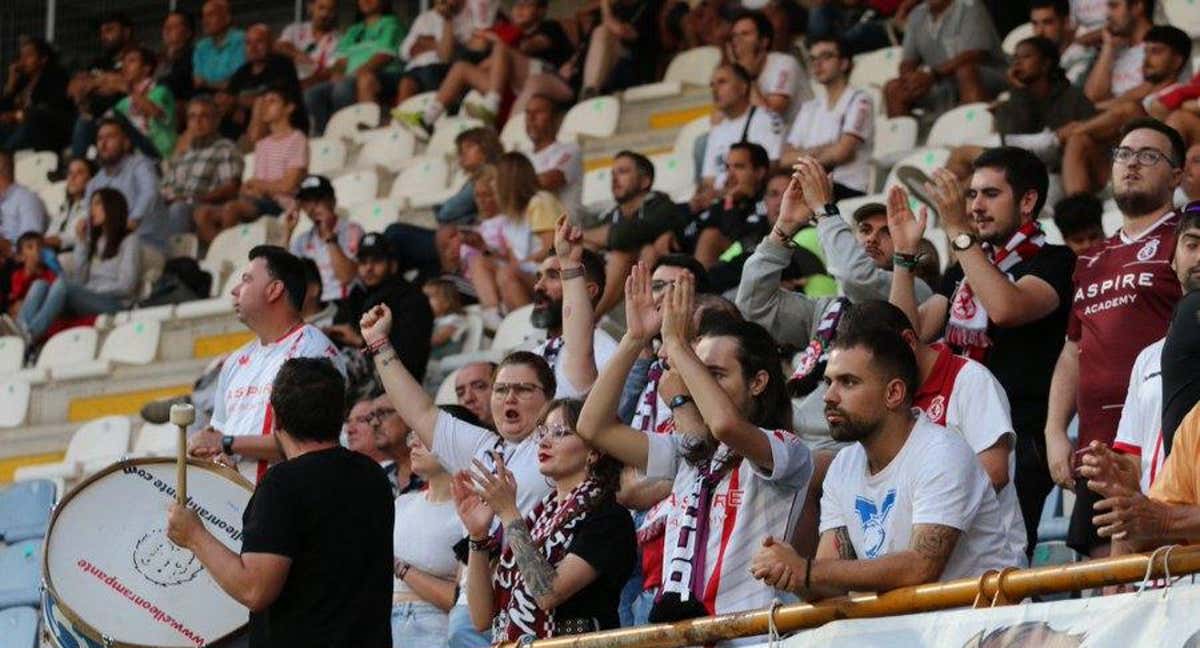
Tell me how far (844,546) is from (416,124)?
32.7 ft

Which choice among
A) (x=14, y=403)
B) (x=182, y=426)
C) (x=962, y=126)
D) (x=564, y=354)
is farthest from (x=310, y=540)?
(x=14, y=403)

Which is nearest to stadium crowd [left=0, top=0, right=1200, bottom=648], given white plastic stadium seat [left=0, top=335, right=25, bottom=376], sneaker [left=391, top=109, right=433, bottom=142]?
sneaker [left=391, top=109, right=433, bottom=142]

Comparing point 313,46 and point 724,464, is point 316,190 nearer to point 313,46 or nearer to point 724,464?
→ point 313,46

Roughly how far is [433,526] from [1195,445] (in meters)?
3.39

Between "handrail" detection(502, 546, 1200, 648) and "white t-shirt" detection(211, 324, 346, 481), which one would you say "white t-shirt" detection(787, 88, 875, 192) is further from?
"handrail" detection(502, 546, 1200, 648)

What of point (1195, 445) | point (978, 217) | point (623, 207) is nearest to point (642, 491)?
point (978, 217)

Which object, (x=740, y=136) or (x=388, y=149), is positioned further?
(x=388, y=149)

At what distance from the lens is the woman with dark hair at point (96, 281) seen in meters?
14.7

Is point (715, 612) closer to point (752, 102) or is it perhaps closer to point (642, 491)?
point (642, 491)

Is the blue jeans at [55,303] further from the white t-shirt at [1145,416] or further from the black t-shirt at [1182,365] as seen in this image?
the black t-shirt at [1182,365]

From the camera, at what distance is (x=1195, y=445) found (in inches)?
225

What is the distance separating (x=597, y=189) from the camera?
1395 cm

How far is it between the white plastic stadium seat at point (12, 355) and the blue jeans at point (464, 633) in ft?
23.8

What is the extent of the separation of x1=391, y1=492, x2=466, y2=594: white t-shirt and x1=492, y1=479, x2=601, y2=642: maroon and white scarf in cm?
105
